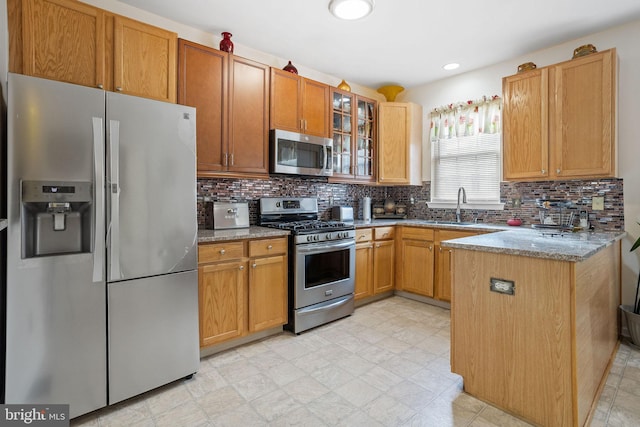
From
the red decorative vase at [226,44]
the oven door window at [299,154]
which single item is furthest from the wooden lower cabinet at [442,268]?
the red decorative vase at [226,44]

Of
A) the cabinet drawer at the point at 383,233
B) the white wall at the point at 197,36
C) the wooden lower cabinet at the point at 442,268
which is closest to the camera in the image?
the white wall at the point at 197,36

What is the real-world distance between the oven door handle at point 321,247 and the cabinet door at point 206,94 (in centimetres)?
98

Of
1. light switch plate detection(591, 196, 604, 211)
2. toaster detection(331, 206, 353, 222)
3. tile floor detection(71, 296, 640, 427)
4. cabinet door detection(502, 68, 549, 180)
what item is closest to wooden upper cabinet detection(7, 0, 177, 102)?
tile floor detection(71, 296, 640, 427)

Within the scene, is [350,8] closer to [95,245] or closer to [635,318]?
[95,245]

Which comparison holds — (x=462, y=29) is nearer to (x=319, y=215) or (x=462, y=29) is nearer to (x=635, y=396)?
(x=319, y=215)

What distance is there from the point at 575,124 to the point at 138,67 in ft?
11.5

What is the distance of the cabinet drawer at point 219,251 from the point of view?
2271 mm

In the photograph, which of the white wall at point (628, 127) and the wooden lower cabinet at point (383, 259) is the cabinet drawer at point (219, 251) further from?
the white wall at point (628, 127)

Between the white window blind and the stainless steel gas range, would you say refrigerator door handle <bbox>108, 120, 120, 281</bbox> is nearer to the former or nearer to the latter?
the stainless steel gas range

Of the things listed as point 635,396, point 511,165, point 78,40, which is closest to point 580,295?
point 635,396

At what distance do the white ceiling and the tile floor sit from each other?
270 centimetres

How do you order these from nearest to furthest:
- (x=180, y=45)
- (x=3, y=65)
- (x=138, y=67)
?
1. (x=3, y=65)
2. (x=138, y=67)
3. (x=180, y=45)

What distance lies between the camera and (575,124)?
2.70 meters

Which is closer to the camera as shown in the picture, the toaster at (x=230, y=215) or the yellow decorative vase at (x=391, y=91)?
the toaster at (x=230, y=215)
